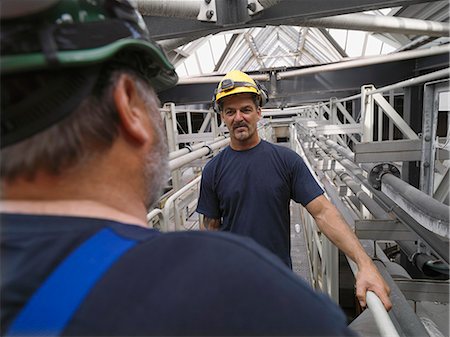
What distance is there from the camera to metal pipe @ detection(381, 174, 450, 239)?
31.9 inches

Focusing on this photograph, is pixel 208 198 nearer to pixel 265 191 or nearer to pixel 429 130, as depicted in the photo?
pixel 265 191

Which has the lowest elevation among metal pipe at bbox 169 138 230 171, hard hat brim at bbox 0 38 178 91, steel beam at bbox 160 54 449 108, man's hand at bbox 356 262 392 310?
man's hand at bbox 356 262 392 310

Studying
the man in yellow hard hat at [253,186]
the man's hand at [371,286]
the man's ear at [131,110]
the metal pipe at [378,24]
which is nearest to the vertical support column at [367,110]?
the metal pipe at [378,24]

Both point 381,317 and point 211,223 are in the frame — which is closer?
point 381,317

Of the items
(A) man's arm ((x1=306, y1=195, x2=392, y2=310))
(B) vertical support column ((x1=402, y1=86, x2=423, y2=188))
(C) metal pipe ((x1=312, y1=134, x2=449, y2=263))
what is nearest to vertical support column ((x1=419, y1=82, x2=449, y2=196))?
(C) metal pipe ((x1=312, y1=134, x2=449, y2=263))

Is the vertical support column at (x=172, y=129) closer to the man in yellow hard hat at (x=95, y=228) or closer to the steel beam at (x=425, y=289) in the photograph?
the steel beam at (x=425, y=289)

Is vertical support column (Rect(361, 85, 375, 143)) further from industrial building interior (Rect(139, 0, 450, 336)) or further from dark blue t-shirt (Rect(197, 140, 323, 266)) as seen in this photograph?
dark blue t-shirt (Rect(197, 140, 323, 266))

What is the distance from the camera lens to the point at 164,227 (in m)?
1.59

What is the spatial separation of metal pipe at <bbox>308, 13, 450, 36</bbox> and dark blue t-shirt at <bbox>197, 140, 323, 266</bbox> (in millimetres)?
801

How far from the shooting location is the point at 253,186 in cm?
154

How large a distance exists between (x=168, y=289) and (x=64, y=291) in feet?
0.41

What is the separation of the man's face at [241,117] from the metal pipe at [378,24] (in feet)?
1.77

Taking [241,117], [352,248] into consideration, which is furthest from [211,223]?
[352,248]

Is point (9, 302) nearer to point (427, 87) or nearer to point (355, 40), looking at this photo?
point (427, 87)
